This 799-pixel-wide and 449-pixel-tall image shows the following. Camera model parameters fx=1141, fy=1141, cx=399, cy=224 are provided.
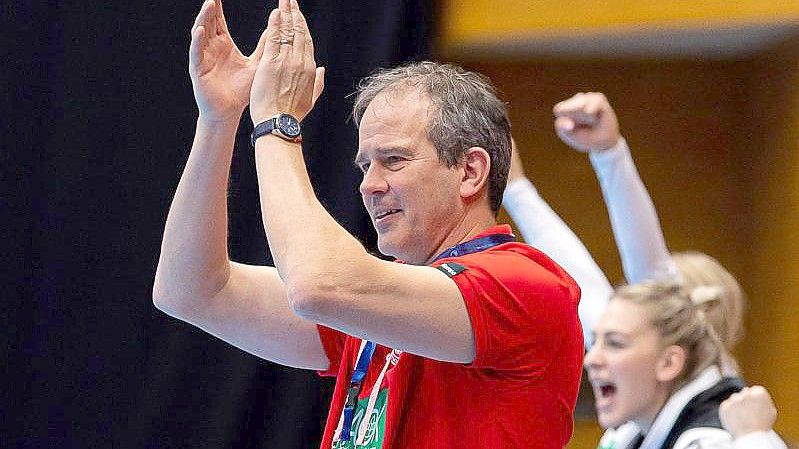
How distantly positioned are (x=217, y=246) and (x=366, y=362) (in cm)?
30

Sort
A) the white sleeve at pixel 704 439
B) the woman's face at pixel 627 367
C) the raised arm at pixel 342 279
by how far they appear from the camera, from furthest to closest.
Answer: the woman's face at pixel 627 367
the white sleeve at pixel 704 439
the raised arm at pixel 342 279

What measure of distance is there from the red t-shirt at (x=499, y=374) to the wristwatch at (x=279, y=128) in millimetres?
254

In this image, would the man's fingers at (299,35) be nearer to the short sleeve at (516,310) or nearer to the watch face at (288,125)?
the watch face at (288,125)

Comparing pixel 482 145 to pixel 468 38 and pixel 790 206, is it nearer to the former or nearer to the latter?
pixel 468 38

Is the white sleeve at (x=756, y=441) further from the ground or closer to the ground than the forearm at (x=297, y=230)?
closer to the ground

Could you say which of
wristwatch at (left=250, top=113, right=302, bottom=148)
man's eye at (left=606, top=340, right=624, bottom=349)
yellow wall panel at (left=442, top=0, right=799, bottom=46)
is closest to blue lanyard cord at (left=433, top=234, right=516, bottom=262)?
wristwatch at (left=250, top=113, right=302, bottom=148)

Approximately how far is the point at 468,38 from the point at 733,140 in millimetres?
1159

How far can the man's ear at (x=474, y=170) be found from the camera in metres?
1.53

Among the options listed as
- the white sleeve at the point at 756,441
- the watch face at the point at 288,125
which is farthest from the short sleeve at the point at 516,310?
→ the white sleeve at the point at 756,441

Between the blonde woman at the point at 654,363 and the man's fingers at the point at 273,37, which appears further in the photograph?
the blonde woman at the point at 654,363

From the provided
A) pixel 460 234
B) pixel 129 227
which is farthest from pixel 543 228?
pixel 129 227

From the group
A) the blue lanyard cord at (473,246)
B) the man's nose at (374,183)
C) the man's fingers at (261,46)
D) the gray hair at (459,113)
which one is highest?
the man's fingers at (261,46)

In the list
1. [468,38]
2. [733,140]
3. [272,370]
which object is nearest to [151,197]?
[272,370]

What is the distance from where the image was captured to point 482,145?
5.07 ft
